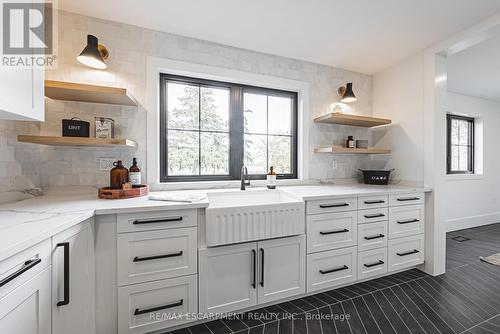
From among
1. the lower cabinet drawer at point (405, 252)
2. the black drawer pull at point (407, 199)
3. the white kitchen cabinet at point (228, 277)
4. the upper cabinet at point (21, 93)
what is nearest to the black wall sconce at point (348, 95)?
the black drawer pull at point (407, 199)

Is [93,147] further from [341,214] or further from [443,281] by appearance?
[443,281]

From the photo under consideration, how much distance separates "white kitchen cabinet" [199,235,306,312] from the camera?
4.97ft

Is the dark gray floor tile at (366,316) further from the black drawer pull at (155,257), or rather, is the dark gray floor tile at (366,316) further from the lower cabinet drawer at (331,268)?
the black drawer pull at (155,257)

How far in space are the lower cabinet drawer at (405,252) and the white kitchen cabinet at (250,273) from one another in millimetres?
1079

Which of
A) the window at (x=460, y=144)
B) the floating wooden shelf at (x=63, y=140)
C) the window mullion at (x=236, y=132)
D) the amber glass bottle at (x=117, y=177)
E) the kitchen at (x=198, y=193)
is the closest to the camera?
the kitchen at (x=198, y=193)

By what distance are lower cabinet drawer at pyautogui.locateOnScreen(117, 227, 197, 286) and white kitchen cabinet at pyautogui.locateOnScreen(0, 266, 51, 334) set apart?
0.41 m

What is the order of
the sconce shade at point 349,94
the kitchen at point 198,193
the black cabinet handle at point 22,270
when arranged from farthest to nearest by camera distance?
the sconce shade at point 349,94
the kitchen at point 198,193
the black cabinet handle at point 22,270

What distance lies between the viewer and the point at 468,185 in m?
3.88

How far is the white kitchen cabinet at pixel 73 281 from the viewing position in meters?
0.99

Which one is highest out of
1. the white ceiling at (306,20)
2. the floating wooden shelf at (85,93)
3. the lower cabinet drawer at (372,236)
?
the white ceiling at (306,20)

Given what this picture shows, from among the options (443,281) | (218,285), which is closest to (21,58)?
(218,285)

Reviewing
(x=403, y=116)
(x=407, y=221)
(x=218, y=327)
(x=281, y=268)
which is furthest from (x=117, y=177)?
(x=403, y=116)

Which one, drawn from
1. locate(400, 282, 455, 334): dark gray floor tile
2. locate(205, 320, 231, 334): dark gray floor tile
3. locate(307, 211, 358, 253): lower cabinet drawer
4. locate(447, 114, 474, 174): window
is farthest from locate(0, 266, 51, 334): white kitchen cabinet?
locate(447, 114, 474, 174): window

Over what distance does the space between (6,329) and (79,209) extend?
24.8 inches
